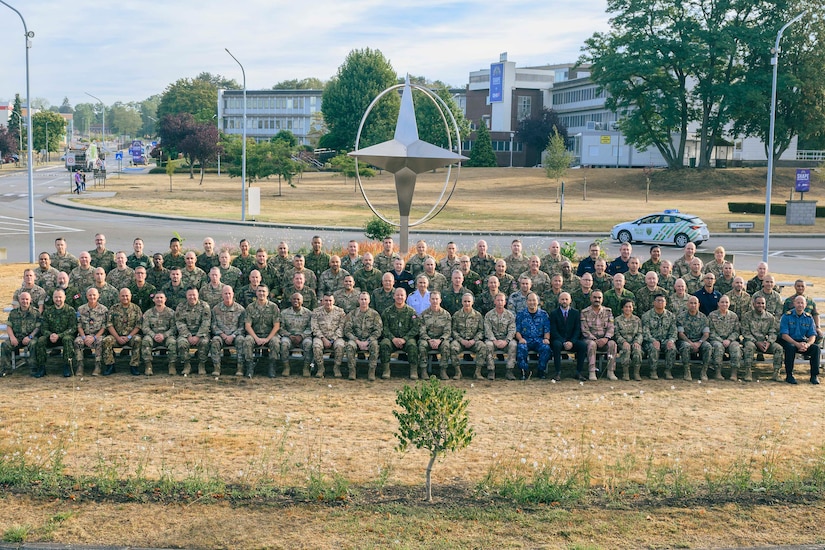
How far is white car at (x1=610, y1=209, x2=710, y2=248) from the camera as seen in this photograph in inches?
1405

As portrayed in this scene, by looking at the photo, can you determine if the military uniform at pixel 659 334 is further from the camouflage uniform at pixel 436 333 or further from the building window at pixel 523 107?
the building window at pixel 523 107

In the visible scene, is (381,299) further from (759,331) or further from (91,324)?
(759,331)

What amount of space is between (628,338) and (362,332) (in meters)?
4.09

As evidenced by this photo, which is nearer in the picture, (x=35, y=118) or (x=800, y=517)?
(x=800, y=517)

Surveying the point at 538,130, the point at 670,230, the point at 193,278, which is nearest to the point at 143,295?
the point at 193,278

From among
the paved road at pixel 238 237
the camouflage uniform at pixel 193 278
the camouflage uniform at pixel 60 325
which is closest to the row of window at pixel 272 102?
the paved road at pixel 238 237

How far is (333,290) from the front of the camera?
14539 millimetres

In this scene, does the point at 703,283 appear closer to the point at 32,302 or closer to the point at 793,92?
the point at 32,302

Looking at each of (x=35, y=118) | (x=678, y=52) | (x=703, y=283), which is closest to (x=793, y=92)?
(x=678, y=52)

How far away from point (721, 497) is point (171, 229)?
3297 centimetres

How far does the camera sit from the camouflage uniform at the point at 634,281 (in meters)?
14.8

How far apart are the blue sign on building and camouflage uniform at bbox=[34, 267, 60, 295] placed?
343 ft

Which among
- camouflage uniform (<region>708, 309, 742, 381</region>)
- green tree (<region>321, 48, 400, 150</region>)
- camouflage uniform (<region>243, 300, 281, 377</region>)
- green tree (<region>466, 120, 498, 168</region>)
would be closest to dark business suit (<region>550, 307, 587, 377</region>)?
camouflage uniform (<region>708, 309, 742, 381</region>)

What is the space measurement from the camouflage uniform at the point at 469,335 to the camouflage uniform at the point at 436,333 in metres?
0.10
